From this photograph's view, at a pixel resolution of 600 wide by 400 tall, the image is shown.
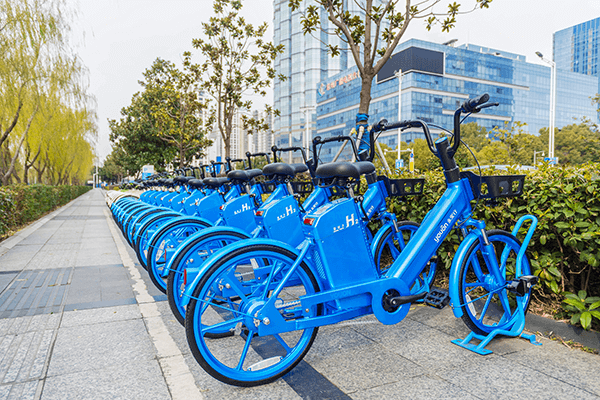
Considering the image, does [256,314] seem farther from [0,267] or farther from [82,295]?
[0,267]

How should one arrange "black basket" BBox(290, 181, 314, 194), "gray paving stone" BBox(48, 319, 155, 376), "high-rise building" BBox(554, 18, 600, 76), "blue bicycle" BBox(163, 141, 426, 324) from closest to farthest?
1. "gray paving stone" BBox(48, 319, 155, 376)
2. "blue bicycle" BBox(163, 141, 426, 324)
3. "black basket" BBox(290, 181, 314, 194)
4. "high-rise building" BBox(554, 18, 600, 76)

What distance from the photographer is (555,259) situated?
10.2 ft

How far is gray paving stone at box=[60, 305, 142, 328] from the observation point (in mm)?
3529

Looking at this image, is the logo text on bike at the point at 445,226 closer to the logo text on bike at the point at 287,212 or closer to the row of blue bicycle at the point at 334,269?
the row of blue bicycle at the point at 334,269

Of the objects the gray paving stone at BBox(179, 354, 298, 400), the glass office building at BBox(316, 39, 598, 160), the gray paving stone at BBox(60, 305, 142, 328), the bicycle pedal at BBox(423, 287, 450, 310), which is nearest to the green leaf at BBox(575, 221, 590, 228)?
the bicycle pedal at BBox(423, 287, 450, 310)

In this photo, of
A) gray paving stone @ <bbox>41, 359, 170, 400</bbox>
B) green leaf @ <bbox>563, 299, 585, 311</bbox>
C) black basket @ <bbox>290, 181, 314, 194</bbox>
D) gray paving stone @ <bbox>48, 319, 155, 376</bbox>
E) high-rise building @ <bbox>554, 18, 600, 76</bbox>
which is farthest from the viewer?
high-rise building @ <bbox>554, 18, 600, 76</bbox>

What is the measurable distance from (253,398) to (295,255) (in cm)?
84

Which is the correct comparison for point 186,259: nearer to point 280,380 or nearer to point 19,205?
point 280,380

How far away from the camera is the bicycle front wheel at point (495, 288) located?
285 centimetres

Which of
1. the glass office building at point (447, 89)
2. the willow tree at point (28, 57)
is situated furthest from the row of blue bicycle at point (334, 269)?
the glass office building at point (447, 89)

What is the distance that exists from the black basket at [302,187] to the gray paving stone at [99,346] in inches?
74.5

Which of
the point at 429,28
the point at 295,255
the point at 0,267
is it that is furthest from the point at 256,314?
the point at 429,28

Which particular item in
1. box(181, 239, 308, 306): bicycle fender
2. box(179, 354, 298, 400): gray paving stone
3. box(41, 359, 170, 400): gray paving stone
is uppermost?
box(181, 239, 308, 306): bicycle fender

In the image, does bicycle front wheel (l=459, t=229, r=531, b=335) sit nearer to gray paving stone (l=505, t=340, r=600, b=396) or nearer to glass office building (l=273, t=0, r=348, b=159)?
gray paving stone (l=505, t=340, r=600, b=396)
